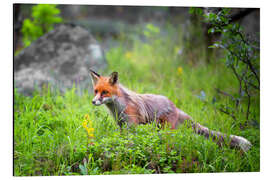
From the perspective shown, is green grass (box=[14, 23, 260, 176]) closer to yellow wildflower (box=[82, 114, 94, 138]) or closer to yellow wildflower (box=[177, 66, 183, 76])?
yellow wildflower (box=[82, 114, 94, 138])

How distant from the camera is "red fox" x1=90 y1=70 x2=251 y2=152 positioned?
3.33 metres

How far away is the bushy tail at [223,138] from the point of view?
3363mm

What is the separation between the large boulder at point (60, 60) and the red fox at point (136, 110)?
1223 mm

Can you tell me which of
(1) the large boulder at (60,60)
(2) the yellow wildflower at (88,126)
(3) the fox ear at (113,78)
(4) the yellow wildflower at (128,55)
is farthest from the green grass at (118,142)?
(4) the yellow wildflower at (128,55)

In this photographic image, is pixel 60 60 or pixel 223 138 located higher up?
pixel 60 60

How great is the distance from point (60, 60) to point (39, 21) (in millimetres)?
1346

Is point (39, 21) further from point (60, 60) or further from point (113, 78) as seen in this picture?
point (113, 78)

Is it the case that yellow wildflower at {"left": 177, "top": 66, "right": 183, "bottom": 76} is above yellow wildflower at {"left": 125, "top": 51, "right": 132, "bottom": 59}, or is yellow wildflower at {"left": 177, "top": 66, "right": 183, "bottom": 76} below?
below

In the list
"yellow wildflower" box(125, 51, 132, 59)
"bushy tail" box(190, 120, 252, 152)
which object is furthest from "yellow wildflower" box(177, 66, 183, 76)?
"yellow wildflower" box(125, 51, 132, 59)

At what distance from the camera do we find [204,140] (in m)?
3.29

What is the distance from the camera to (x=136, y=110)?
3.42 m

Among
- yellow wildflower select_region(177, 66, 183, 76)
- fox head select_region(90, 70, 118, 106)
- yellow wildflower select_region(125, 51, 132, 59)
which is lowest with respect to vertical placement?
fox head select_region(90, 70, 118, 106)

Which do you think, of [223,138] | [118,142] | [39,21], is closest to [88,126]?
[118,142]

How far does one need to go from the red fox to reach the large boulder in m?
1.22
